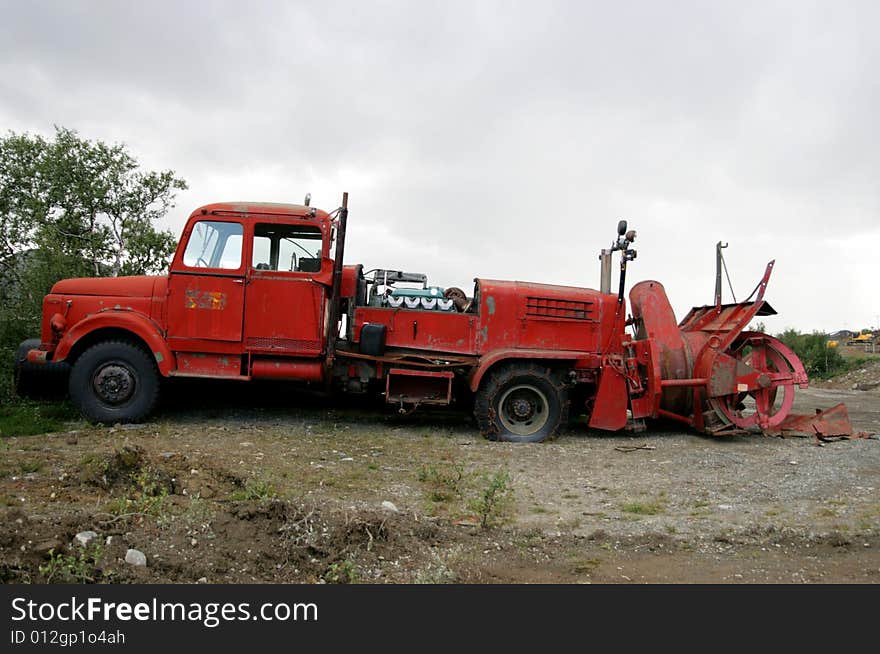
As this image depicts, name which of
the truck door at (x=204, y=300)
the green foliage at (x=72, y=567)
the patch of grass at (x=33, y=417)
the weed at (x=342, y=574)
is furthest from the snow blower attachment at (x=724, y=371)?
the patch of grass at (x=33, y=417)

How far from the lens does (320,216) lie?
851 cm

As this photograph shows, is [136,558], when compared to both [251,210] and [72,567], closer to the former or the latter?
[72,567]

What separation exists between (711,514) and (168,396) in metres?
7.05

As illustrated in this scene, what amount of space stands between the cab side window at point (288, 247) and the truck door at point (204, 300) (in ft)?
0.97

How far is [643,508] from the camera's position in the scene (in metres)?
5.48

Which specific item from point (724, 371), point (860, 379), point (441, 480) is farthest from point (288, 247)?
point (860, 379)

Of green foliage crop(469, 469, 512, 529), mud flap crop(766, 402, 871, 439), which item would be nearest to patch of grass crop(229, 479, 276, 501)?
green foliage crop(469, 469, 512, 529)

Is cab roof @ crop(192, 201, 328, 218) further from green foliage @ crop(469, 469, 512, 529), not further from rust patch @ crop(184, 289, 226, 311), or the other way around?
green foliage @ crop(469, 469, 512, 529)

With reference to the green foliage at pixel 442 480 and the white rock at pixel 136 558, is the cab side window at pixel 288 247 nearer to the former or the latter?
the green foliage at pixel 442 480

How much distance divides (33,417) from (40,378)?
546 millimetres

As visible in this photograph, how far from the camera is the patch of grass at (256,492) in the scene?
4977mm

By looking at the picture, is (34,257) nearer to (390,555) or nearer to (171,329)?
(171,329)

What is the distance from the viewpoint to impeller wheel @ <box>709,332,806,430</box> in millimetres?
8953
